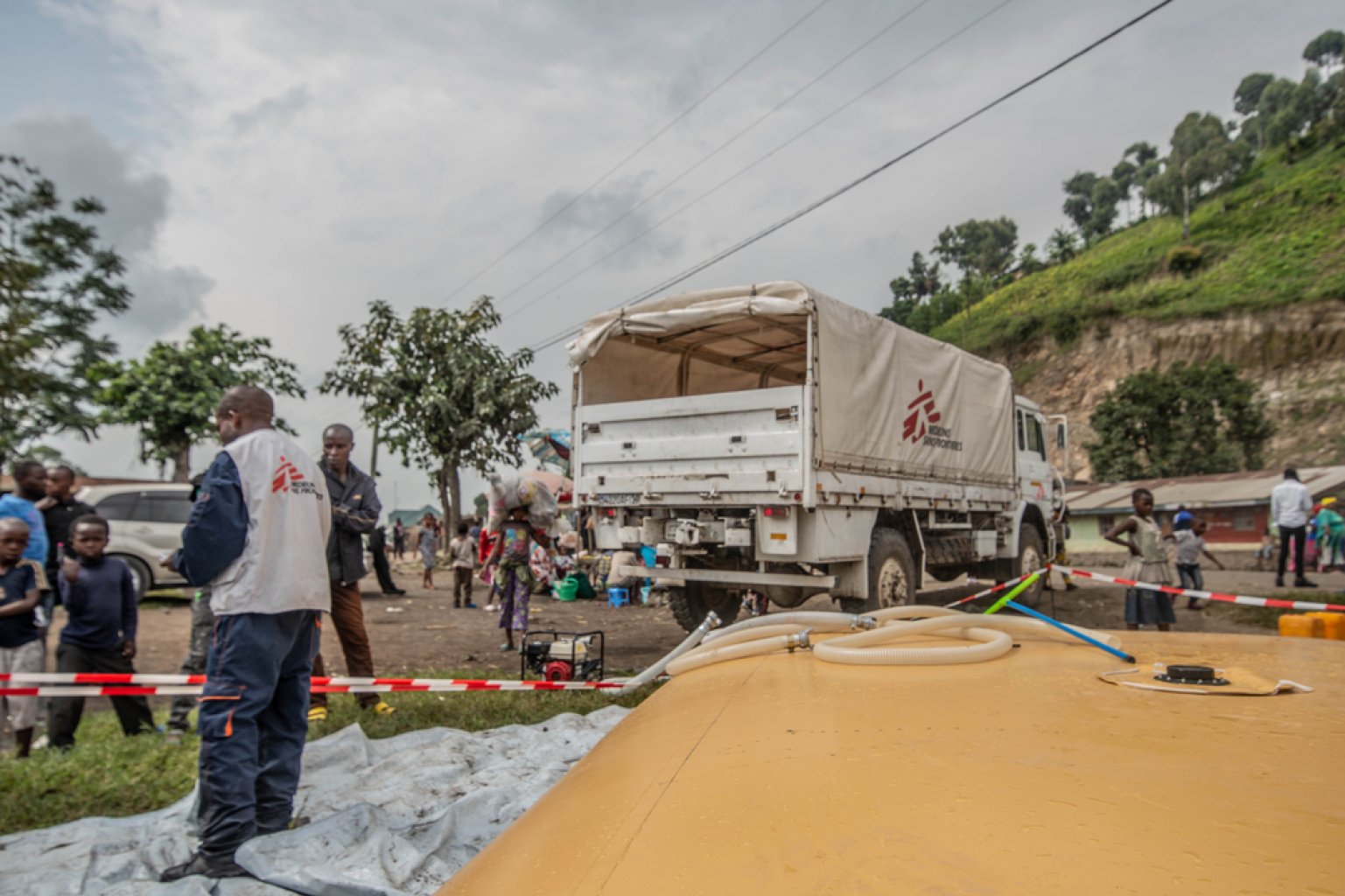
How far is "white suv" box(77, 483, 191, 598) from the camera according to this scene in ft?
37.6

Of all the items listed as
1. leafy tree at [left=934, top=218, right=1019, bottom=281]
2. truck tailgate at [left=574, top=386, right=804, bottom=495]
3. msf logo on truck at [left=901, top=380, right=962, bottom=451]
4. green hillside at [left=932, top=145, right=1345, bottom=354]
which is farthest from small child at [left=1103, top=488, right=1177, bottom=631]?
leafy tree at [left=934, top=218, right=1019, bottom=281]

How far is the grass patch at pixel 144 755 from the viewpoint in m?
3.71

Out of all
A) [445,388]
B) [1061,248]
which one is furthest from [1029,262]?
[445,388]

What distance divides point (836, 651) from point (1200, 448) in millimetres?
36863

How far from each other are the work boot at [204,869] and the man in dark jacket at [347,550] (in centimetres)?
237

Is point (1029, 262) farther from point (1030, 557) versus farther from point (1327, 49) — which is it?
point (1030, 557)

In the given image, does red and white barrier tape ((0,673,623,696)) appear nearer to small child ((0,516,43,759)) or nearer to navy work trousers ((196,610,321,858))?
small child ((0,516,43,759))

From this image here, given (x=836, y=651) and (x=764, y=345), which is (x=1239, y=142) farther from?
(x=836, y=651)

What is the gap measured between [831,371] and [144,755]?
5.32 meters

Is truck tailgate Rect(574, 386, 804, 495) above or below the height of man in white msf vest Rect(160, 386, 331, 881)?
above

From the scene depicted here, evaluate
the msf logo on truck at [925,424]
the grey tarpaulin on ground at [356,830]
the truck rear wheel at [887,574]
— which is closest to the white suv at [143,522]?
the grey tarpaulin on ground at [356,830]

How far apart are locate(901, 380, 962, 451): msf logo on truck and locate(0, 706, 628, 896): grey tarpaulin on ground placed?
16.2 feet

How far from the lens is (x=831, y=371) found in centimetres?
702

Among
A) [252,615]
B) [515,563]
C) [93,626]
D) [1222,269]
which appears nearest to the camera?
[252,615]
